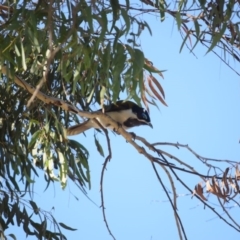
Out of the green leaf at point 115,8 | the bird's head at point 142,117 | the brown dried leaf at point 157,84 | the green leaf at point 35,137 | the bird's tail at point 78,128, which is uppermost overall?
the bird's head at point 142,117

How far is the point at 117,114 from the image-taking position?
596 cm

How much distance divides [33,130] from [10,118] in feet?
0.58

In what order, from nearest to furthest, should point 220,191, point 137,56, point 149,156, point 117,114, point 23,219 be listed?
1. point 137,56
2. point 220,191
3. point 149,156
4. point 23,219
5. point 117,114

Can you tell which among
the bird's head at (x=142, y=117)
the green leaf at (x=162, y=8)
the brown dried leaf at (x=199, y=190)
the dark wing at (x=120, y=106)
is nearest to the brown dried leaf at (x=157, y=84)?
the green leaf at (x=162, y=8)

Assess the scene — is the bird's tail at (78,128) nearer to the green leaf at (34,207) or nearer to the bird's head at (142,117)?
the green leaf at (34,207)

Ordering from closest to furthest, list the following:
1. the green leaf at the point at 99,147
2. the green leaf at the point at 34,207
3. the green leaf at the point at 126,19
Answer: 1. the green leaf at the point at 126,19
2. the green leaf at the point at 34,207
3. the green leaf at the point at 99,147

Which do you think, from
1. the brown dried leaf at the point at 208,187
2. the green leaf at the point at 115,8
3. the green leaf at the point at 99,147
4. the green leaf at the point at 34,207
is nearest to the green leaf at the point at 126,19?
the green leaf at the point at 115,8

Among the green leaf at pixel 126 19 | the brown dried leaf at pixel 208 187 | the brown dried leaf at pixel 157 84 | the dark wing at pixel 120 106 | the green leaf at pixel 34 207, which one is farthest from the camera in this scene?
the dark wing at pixel 120 106

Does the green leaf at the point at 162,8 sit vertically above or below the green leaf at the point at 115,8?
above

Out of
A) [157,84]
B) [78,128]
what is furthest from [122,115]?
[157,84]

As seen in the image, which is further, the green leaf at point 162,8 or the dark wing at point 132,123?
the dark wing at point 132,123

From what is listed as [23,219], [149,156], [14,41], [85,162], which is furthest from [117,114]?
[14,41]

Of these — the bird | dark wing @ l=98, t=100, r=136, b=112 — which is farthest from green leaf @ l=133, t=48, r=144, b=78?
the bird

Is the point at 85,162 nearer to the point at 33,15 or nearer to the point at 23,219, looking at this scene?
the point at 23,219
